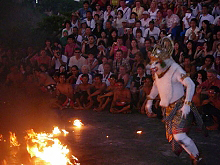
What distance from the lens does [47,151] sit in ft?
17.9

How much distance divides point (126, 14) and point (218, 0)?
127 inches

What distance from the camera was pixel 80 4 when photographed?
96.7 feet

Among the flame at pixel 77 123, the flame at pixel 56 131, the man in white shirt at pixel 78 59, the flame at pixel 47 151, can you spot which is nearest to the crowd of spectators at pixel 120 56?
the man in white shirt at pixel 78 59

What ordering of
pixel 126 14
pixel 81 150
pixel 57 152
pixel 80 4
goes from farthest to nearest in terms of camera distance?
Answer: pixel 80 4 → pixel 126 14 → pixel 81 150 → pixel 57 152

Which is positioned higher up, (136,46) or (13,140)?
(136,46)

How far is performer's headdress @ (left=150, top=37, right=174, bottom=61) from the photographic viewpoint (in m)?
4.97

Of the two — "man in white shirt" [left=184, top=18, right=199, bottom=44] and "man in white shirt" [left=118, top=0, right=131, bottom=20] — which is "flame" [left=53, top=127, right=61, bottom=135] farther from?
"man in white shirt" [left=118, top=0, right=131, bottom=20]

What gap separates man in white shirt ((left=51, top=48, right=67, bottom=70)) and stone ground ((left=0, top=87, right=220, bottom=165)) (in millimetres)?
1717

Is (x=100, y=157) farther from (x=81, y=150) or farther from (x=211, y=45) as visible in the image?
(x=211, y=45)

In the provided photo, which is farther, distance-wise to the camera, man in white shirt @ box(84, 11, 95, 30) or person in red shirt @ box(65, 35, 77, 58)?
man in white shirt @ box(84, 11, 95, 30)

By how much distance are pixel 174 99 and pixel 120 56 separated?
18.9 feet

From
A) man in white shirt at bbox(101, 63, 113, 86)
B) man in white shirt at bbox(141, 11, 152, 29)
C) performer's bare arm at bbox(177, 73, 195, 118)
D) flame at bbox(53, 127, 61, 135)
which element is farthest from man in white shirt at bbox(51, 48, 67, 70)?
performer's bare arm at bbox(177, 73, 195, 118)

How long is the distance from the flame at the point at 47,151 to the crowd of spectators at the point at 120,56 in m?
3.48

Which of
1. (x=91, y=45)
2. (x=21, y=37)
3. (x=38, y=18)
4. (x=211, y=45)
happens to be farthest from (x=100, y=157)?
(x=38, y=18)
